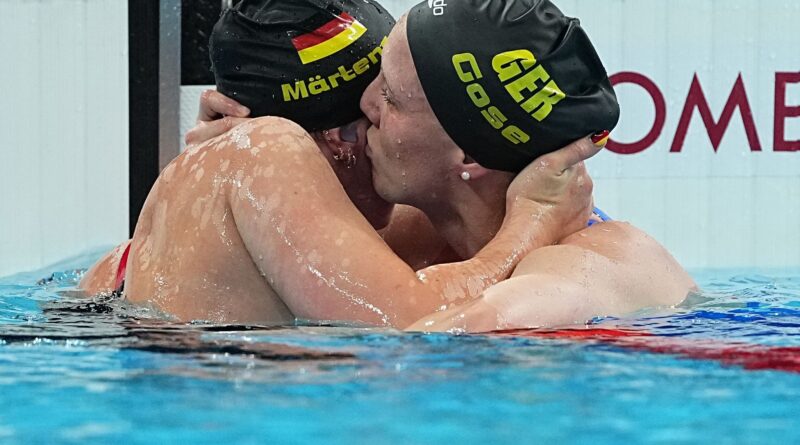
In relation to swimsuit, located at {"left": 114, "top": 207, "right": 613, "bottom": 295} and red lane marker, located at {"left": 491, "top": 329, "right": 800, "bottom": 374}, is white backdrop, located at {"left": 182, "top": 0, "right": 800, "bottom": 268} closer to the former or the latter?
swimsuit, located at {"left": 114, "top": 207, "right": 613, "bottom": 295}

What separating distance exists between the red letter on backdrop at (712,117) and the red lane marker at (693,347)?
2893 mm

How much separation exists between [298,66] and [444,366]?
1.25 meters

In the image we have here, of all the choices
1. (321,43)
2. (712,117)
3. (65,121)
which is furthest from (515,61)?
(65,121)

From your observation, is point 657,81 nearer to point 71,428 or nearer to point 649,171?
point 649,171

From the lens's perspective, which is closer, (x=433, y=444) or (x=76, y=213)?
(x=433, y=444)

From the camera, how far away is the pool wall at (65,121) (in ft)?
16.8

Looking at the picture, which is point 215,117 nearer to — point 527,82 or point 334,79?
point 334,79

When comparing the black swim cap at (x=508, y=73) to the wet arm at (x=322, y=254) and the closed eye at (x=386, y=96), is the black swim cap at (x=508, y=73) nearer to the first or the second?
the closed eye at (x=386, y=96)

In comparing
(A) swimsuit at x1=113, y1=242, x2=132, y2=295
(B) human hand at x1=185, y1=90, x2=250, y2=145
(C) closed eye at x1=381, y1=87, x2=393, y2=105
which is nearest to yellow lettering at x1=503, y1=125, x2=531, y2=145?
(C) closed eye at x1=381, y1=87, x2=393, y2=105

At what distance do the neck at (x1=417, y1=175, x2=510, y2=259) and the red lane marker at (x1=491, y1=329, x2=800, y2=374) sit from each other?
588 millimetres

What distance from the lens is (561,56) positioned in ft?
8.45

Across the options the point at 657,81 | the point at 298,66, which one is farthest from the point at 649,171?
the point at 298,66

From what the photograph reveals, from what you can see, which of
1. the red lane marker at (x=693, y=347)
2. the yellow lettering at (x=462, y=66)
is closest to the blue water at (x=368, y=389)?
the red lane marker at (x=693, y=347)

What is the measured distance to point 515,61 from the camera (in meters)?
2.54
